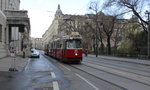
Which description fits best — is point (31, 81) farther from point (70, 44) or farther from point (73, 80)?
point (70, 44)

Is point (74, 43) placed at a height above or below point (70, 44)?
above

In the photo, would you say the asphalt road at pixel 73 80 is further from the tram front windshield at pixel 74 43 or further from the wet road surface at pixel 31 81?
the tram front windshield at pixel 74 43

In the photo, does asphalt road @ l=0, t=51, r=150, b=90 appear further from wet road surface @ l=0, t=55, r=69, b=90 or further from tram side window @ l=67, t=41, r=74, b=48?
tram side window @ l=67, t=41, r=74, b=48

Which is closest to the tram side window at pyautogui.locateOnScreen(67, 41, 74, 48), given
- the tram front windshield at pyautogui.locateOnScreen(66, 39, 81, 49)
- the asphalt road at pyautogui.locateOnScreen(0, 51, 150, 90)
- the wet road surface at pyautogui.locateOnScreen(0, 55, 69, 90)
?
the tram front windshield at pyautogui.locateOnScreen(66, 39, 81, 49)

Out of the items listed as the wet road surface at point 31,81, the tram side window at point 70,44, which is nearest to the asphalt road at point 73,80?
the wet road surface at point 31,81

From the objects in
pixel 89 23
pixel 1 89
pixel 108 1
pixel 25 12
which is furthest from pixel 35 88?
pixel 89 23

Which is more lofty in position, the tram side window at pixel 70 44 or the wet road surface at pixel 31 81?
the tram side window at pixel 70 44

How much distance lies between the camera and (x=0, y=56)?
33125 mm

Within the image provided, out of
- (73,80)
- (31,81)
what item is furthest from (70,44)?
(31,81)

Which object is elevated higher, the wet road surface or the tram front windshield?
the tram front windshield

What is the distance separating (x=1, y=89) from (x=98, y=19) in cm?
5732

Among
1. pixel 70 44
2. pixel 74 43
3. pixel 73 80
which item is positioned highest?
pixel 74 43

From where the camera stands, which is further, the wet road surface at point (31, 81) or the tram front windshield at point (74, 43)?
the tram front windshield at point (74, 43)

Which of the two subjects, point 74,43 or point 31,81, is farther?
point 74,43
